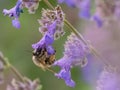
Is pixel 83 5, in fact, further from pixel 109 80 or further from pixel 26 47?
pixel 26 47

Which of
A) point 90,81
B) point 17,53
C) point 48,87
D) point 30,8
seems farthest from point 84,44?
point 17,53

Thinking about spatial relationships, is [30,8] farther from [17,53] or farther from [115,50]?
[17,53]

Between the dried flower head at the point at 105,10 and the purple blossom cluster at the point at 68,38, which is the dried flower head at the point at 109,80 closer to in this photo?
the purple blossom cluster at the point at 68,38

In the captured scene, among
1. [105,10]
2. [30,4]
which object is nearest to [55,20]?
[30,4]

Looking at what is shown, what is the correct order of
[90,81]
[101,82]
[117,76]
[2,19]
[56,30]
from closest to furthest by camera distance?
[117,76] < [101,82] < [56,30] < [90,81] < [2,19]

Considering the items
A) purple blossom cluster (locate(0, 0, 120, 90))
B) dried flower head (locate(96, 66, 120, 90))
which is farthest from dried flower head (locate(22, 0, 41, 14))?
dried flower head (locate(96, 66, 120, 90))

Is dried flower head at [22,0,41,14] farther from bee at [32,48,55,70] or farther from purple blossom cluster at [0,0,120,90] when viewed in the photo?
bee at [32,48,55,70]
